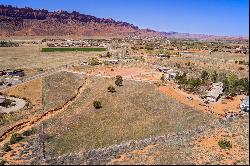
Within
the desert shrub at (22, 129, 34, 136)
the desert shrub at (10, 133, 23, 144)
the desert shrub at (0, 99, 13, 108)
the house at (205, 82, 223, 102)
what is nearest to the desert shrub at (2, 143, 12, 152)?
the desert shrub at (10, 133, 23, 144)

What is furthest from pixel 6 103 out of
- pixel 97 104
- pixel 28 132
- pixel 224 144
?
pixel 224 144

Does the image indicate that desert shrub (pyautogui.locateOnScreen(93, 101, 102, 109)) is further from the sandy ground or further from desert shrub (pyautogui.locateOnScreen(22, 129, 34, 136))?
the sandy ground

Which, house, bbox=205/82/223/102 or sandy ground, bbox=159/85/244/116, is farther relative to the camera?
house, bbox=205/82/223/102

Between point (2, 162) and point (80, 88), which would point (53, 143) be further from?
point (80, 88)

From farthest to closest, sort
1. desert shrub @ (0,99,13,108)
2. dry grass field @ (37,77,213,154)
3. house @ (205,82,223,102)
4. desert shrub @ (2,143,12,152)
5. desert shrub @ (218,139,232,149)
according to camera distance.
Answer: house @ (205,82,223,102)
desert shrub @ (0,99,13,108)
dry grass field @ (37,77,213,154)
desert shrub @ (2,143,12,152)
desert shrub @ (218,139,232,149)

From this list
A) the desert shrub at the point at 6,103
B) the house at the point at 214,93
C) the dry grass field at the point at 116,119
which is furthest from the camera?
the house at the point at 214,93

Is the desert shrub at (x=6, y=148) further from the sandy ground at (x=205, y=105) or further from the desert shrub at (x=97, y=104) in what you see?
the sandy ground at (x=205, y=105)

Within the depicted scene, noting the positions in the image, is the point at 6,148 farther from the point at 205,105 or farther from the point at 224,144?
the point at 205,105

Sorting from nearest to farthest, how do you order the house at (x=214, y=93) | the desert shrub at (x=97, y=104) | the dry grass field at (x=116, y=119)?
the dry grass field at (x=116, y=119) → the desert shrub at (x=97, y=104) → the house at (x=214, y=93)

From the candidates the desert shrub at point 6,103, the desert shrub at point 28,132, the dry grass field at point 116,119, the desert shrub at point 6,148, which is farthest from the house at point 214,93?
the desert shrub at point 6,148
